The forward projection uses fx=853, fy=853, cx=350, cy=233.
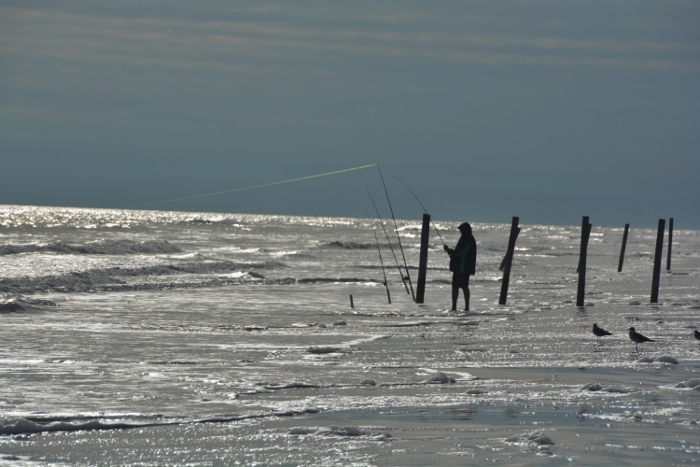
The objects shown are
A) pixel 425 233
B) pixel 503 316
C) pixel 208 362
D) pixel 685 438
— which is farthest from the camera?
pixel 425 233

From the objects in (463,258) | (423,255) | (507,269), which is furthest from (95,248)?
(463,258)

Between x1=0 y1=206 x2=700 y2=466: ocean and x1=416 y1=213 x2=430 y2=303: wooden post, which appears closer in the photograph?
x1=0 y1=206 x2=700 y2=466: ocean

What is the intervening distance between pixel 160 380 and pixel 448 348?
137 inches

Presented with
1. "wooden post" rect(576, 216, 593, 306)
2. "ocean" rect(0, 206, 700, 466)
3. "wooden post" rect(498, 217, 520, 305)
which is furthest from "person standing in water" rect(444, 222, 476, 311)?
"wooden post" rect(576, 216, 593, 306)

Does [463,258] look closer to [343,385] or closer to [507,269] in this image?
[507,269]

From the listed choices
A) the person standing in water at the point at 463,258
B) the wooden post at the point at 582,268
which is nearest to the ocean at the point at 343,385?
the wooden post at the point at 582,268

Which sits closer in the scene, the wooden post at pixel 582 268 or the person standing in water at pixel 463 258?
the person standing in water at pixel 463 258

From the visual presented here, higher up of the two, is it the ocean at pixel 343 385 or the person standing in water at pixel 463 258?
the person standing in water at pixel 463 258

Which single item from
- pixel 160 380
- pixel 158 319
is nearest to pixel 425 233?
pixel 158 319

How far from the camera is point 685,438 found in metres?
5.21

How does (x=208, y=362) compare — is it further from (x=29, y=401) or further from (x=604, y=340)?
(x=604, y=340)

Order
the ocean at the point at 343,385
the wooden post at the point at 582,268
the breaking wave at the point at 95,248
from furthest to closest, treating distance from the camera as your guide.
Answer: the breaking wave at the point at 95,248
the wooden post at the point at 582,268
the ocean at the point at 343,385

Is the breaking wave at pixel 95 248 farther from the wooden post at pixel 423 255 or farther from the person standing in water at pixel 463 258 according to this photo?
the person standing in water at pixel 463 258

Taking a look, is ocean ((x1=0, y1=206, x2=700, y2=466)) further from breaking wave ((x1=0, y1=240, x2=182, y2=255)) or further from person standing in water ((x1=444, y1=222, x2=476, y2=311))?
breaking wave ((x1=0, y1=240, x2=182, y2=255))
